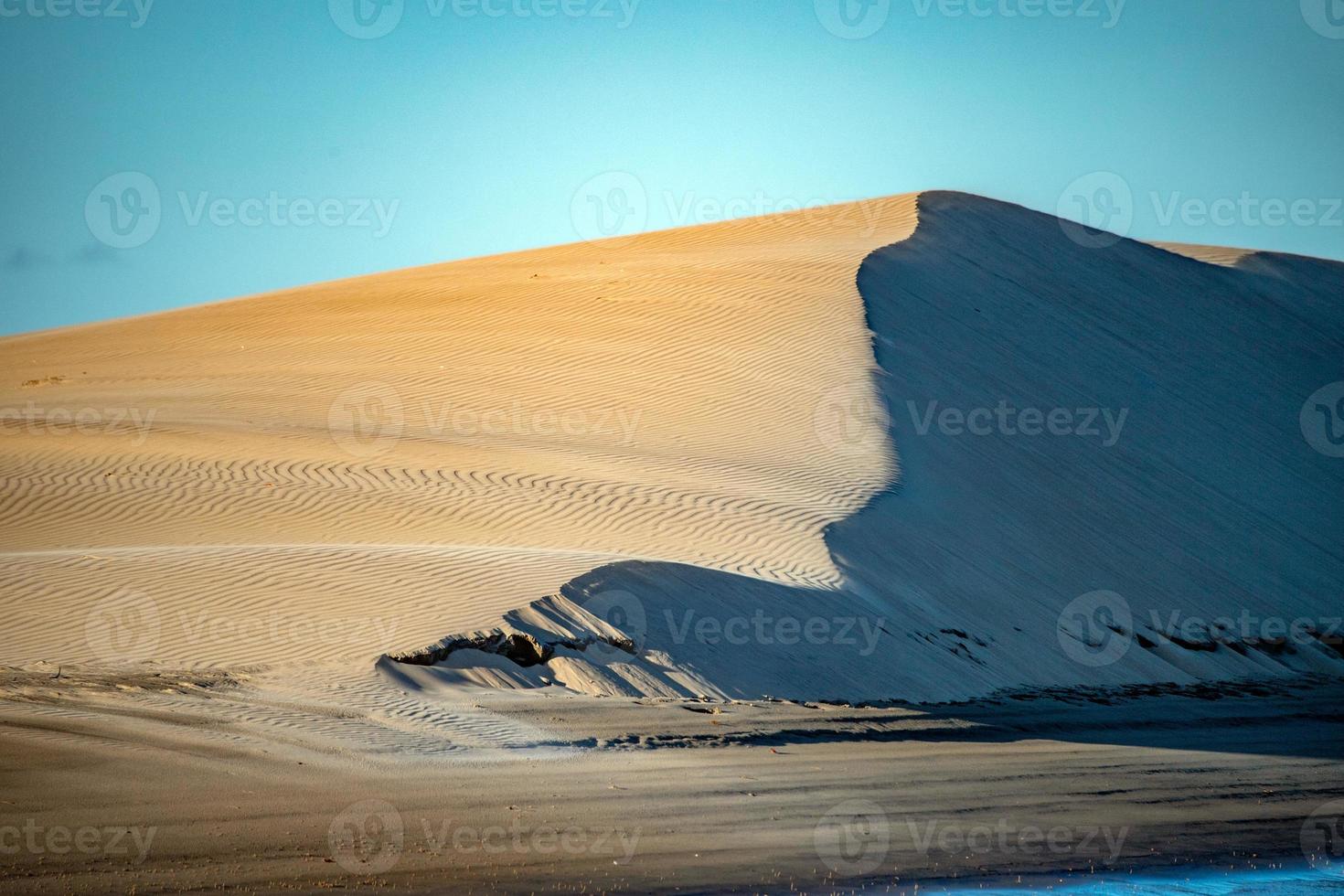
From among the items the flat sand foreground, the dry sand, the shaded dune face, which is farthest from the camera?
the shaded dune face

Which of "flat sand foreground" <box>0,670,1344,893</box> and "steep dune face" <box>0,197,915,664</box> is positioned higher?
"steep dune face" <box>0,197,915,664</box>

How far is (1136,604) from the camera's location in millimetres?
19422

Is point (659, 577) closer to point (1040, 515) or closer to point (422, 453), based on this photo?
point (422, 453)

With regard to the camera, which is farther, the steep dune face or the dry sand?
the steep dune face

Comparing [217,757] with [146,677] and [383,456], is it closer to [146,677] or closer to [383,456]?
[146,677]

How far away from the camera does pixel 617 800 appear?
9.52 metres

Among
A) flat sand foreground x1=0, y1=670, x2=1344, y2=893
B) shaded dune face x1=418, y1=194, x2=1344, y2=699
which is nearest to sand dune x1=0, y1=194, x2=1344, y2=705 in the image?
shaded dune face x1=418, y1=194, x2=1344, y2=699

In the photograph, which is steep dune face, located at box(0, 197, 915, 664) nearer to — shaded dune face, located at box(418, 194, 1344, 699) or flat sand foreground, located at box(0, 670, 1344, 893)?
shaded dune face, located at box(418, 194, 1344, 699)

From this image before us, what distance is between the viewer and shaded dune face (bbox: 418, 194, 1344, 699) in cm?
1429

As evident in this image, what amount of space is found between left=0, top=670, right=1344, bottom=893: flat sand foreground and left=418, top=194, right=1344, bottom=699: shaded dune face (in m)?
1.42

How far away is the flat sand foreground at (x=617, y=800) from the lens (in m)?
7.86

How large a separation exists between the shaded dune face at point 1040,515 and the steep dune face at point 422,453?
2.42ft

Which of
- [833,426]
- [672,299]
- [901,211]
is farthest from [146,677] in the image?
[901,211]

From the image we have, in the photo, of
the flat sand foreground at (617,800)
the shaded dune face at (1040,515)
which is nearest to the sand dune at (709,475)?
the shaded dune face at (1040,515)
